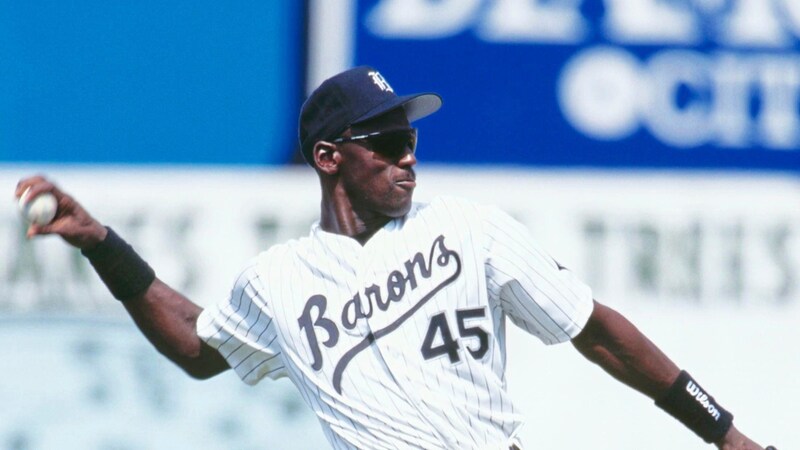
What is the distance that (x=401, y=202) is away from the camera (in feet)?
11.3

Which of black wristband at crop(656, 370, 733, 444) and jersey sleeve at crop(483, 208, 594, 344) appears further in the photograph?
black wristband at crop(656, 370, 733, 444)

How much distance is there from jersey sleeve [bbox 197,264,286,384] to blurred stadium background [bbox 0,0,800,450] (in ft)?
8.20

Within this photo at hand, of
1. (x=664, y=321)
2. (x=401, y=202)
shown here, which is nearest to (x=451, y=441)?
(x=401, y=202)

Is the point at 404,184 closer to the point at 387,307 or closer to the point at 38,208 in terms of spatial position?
the point at 387,307

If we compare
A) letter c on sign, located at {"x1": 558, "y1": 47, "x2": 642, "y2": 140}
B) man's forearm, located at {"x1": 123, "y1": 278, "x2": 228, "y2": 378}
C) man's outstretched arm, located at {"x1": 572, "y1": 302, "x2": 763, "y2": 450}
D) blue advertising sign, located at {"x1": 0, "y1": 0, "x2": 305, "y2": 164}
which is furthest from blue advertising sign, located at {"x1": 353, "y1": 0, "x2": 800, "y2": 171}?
man's outstretched arm, located at {"x1": 572, "y1": 302, "x2": 763, "y2": 450}

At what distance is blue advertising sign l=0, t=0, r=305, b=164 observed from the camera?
615 cm

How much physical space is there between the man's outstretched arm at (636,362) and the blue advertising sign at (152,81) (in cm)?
294

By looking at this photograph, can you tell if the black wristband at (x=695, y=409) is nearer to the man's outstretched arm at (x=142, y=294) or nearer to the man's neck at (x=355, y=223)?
the man's neck at (x=355, y=223)

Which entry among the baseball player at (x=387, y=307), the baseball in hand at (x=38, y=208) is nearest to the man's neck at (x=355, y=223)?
the baseball player at (x=387, y=307)

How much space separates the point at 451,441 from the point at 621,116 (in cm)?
325

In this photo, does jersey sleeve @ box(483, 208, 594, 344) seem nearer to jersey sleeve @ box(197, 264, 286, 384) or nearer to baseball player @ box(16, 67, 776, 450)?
baseball player @ box(16, 67, 776, 450)

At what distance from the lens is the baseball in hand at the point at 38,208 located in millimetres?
3225

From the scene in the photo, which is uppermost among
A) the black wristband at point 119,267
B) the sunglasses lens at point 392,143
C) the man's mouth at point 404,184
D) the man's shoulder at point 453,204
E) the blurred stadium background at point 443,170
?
the sunglasses lens at point 392,143

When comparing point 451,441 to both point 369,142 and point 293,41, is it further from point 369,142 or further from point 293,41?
point 293,41
